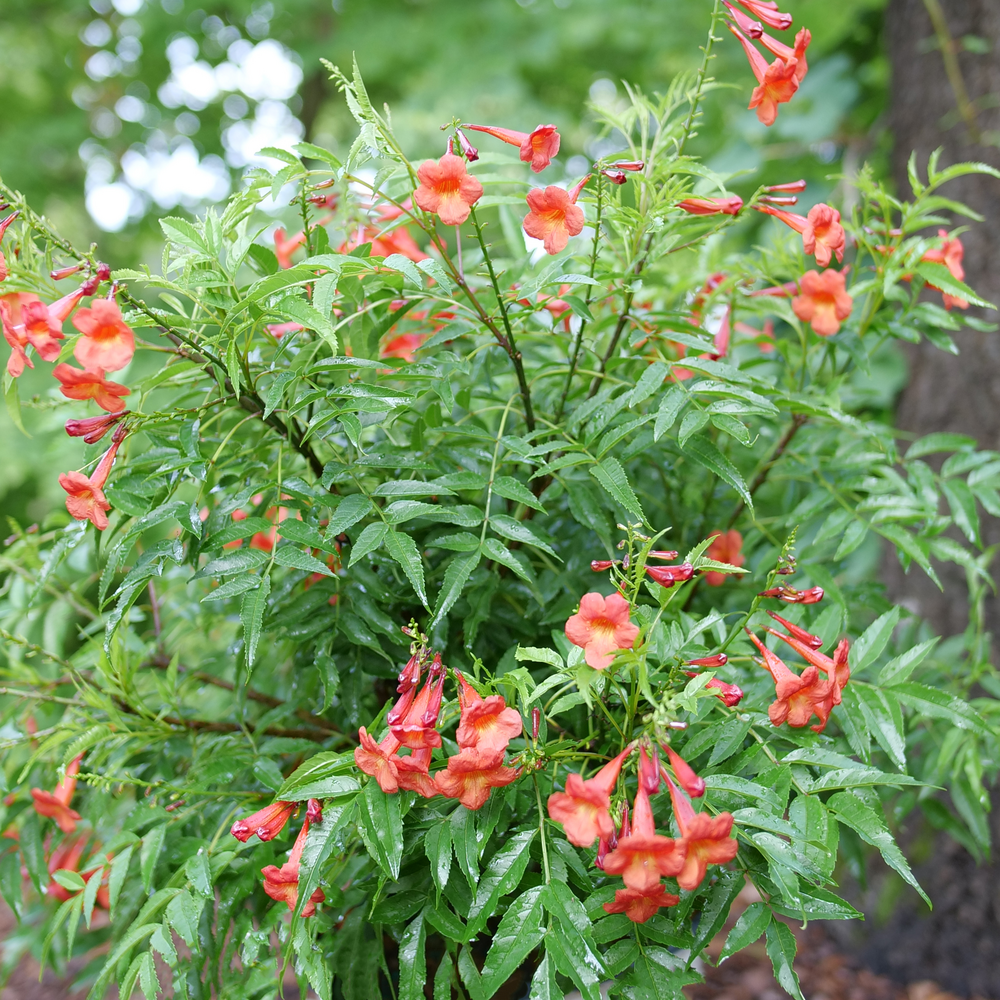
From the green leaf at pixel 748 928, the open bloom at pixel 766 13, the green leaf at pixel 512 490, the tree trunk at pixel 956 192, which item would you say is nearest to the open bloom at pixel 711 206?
the open bloom at pixel 766 13

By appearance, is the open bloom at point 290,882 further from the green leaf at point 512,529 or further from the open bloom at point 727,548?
the open bloom at point 727,548

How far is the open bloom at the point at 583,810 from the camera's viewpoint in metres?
0.75

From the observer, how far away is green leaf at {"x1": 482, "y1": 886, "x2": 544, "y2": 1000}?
799 millimetres

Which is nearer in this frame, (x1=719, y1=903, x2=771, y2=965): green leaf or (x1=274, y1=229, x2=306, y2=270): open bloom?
(x1=719, y1=903, x2=771, y2=965): green leaf

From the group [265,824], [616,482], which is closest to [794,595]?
[616,482]

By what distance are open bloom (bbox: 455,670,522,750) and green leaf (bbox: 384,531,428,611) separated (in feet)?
0.41

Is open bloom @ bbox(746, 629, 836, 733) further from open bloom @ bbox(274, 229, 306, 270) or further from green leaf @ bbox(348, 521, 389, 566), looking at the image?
open bloom @ bbox(274, 229, 306, 270)

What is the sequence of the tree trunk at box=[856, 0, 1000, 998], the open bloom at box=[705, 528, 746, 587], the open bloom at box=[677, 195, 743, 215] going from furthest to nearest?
1. the tree trunk at box=[856, 0, 1000, 998]
2. the open bloom at box=[705, 528, 746, 587]
3. the open bloom at box=[677, 195, 743, 215]

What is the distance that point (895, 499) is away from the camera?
4.04ft

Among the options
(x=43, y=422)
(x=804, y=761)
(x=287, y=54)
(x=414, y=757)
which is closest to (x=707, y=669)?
(x=804, y=761)

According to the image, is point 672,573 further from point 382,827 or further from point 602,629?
point 382,827

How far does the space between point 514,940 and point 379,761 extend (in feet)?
0.74

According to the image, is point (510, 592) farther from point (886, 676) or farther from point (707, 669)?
point (886, 676)

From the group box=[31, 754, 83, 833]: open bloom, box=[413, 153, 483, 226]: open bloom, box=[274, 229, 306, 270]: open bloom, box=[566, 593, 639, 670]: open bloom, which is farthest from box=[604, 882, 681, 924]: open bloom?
box=[274, 229, 306, 270]: open bloom
